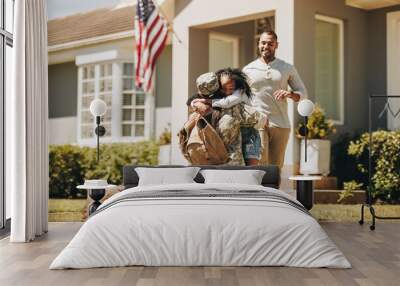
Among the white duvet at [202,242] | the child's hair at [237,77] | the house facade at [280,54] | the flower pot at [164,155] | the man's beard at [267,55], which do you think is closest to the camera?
the white duvet at [202,242]

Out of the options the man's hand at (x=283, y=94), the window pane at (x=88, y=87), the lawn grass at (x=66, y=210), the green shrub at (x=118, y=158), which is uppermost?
the window pane at (x=88, y=87)

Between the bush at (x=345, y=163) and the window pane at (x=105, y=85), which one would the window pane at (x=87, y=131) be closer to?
the window pane at (x=105, y=85)

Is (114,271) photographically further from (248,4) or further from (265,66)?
(248,4)

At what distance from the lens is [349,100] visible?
34.8 ft

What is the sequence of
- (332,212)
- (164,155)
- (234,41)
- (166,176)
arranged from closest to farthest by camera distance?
(166,176) < (332,212) < (164,155) < (234,41)

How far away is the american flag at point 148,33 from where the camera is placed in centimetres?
1092

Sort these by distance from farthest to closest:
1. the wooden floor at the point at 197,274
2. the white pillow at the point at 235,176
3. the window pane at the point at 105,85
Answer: the window pane at the point at 105,85, the white pillow at the point at 235,176, the wooden floor at the point at 197,274

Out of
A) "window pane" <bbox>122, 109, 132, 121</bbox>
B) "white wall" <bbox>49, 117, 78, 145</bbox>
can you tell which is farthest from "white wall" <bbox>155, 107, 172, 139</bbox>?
"white wall" <bbox>49, 117, 78, 145</bbox>

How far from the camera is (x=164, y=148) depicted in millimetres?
11461

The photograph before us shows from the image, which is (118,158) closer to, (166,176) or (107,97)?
(107,97)

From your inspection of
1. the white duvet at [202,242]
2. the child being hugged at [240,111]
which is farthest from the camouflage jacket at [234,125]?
the white duvet at [202,242]

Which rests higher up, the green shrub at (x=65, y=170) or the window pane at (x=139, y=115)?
the window pane at (x=139, y=115)

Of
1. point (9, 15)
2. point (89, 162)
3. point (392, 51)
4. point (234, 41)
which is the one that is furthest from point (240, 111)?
point (89, 162)

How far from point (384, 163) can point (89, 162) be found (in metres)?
5.13
